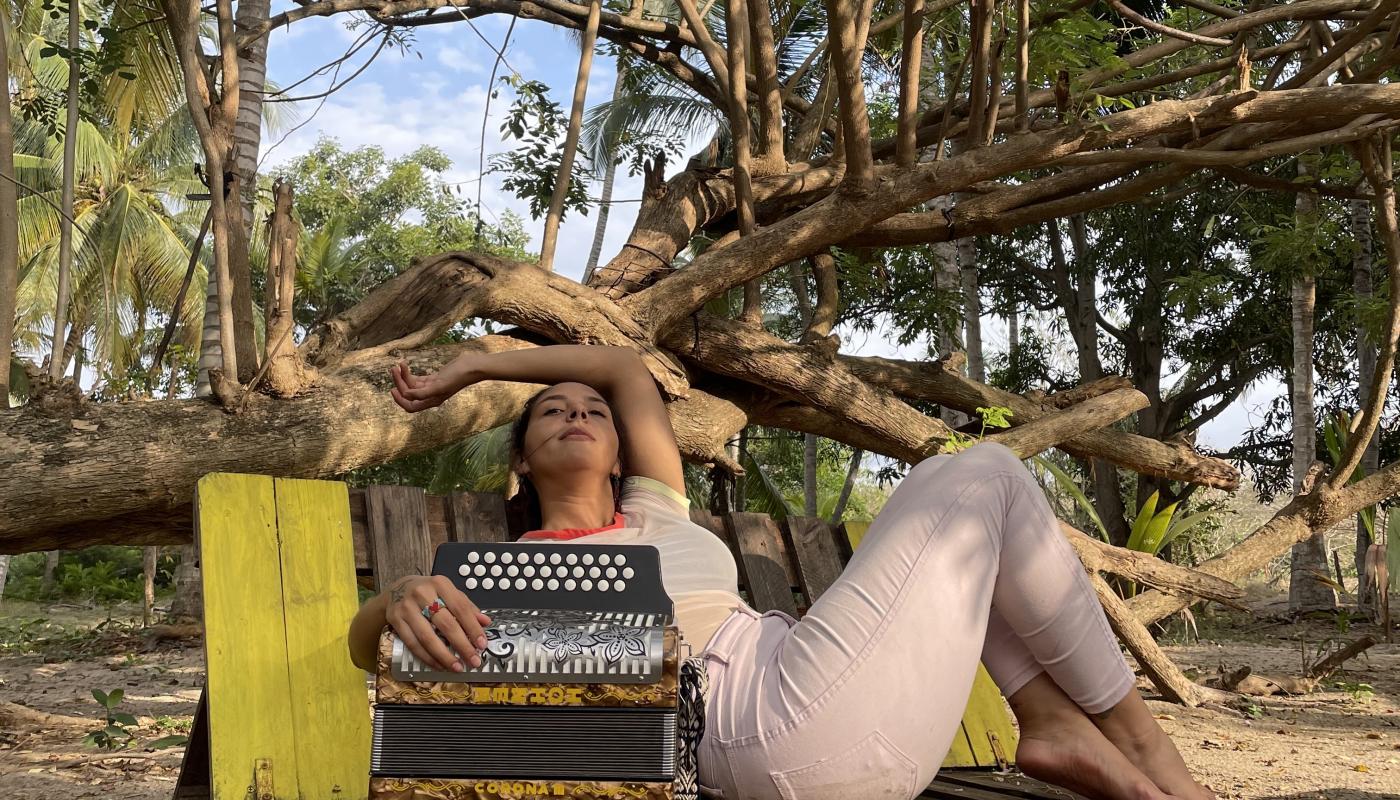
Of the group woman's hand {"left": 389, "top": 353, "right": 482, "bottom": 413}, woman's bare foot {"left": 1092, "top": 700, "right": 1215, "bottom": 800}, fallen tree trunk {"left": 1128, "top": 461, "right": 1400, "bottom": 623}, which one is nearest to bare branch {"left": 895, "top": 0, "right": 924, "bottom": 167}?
woman's hand {"left": 389, "top": 353, "right": 482, "bottom": 413}

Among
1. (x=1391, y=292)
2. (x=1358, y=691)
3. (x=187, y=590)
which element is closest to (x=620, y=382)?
(x=1391, y=292)

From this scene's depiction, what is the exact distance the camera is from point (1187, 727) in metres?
6.50

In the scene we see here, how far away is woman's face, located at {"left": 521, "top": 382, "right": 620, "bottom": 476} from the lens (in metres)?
A: 3.04

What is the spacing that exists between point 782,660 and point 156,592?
23102 mm

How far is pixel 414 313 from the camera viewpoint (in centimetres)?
490

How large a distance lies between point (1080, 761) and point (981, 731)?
1.61 metres

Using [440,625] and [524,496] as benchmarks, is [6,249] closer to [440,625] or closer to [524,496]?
[524,496]

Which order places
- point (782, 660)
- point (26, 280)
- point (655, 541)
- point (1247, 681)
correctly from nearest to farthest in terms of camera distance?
point (782, 660)
point (655, 541)
point (1247, 681)
point (26, 280)

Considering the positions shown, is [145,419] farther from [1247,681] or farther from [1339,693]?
[1339,693]

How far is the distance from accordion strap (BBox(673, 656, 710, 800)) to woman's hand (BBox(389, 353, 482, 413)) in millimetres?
1039

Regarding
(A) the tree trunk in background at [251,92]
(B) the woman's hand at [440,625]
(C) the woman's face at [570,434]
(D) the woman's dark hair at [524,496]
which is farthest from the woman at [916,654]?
(A) the tree trunk in background at [251,92]

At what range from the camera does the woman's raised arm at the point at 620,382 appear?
3.21m

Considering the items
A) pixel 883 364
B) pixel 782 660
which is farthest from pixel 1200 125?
pixel 782 660

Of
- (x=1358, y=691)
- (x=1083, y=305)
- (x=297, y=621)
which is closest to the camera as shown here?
(x=297, y=621)
